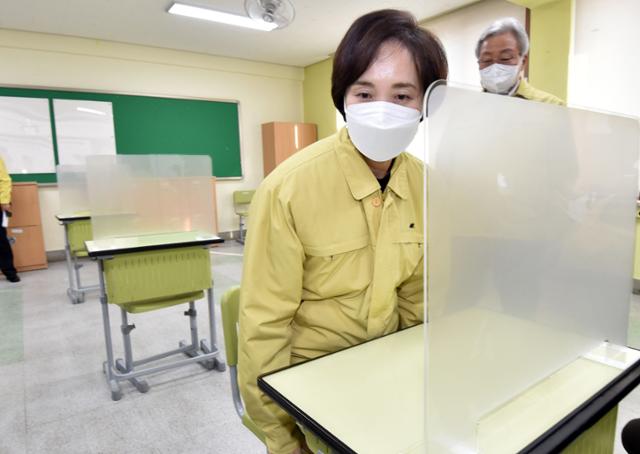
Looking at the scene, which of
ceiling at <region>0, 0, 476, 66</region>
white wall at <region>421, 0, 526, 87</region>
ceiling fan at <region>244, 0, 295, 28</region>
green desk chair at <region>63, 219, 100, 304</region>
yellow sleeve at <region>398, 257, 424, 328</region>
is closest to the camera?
yellow sleeve at <region>398, 257, 424, 328</region>

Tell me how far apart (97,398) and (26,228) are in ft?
12.1

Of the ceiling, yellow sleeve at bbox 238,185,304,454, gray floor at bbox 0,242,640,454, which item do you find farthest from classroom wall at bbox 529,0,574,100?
yellow sleeve at bbox 238,185,304,454

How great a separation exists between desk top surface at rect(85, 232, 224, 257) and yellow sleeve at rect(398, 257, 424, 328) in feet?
4.86

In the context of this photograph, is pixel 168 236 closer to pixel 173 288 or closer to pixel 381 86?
pixel 173 288

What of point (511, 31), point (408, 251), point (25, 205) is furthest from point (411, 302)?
point (25, 205)

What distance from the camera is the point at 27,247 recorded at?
200 inches

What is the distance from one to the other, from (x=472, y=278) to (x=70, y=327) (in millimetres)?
3519

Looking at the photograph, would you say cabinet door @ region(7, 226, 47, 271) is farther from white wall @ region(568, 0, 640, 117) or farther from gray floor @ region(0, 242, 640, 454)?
white wall @ region(568, 0, 640, 117)

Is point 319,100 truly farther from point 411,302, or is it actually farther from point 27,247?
point 411,302

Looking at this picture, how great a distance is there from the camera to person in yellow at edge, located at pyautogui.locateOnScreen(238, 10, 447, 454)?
88 centimetres

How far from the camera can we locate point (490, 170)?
24.5 inches

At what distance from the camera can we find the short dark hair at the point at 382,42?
88 centimetres

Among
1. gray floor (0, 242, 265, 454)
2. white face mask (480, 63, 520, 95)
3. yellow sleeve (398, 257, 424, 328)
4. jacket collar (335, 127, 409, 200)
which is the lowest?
gray floor (0, 242, 265, 454)

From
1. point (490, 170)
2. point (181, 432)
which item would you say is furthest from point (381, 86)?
point (181, 432)
